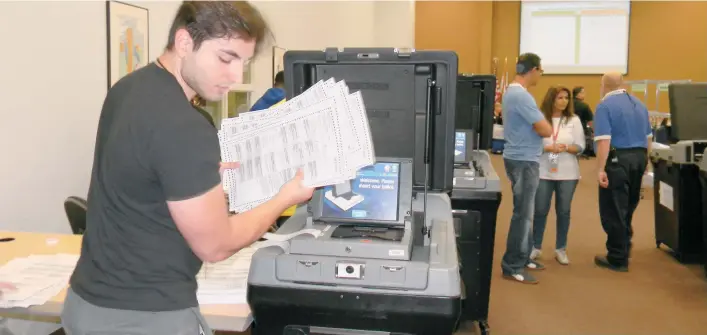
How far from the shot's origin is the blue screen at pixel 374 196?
1564 mm

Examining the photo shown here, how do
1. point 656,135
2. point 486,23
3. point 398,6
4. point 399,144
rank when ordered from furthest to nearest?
point 486,23 < point 398,6 < point 656,135 < point 399,144

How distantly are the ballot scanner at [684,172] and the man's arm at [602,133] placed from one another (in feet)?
1.78

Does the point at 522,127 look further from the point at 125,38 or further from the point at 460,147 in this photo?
the point at 125,38

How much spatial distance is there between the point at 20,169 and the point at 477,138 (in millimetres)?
2304

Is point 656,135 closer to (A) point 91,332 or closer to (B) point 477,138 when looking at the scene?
(B) point 477,138

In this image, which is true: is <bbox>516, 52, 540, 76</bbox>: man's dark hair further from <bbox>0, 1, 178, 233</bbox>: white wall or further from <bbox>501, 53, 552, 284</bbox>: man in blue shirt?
<bbox>0, 1, 178, 233</bbox>: white wall

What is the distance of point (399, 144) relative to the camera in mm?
1722

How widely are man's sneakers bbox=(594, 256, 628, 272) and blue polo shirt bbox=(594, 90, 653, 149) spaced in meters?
0.86

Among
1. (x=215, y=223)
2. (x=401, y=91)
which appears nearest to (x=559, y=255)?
(x=401, y=91)

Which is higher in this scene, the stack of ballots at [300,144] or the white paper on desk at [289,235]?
the stack of ballots at [300,144]

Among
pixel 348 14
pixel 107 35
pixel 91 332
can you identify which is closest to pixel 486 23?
pixel 348 14

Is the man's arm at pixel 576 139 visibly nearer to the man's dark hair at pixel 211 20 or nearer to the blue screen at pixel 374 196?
the blue screen at pixel 374 196

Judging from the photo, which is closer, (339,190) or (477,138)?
(339,190)

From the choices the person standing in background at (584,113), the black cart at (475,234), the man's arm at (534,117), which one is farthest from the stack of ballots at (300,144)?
the person standing in background at (584,113)
